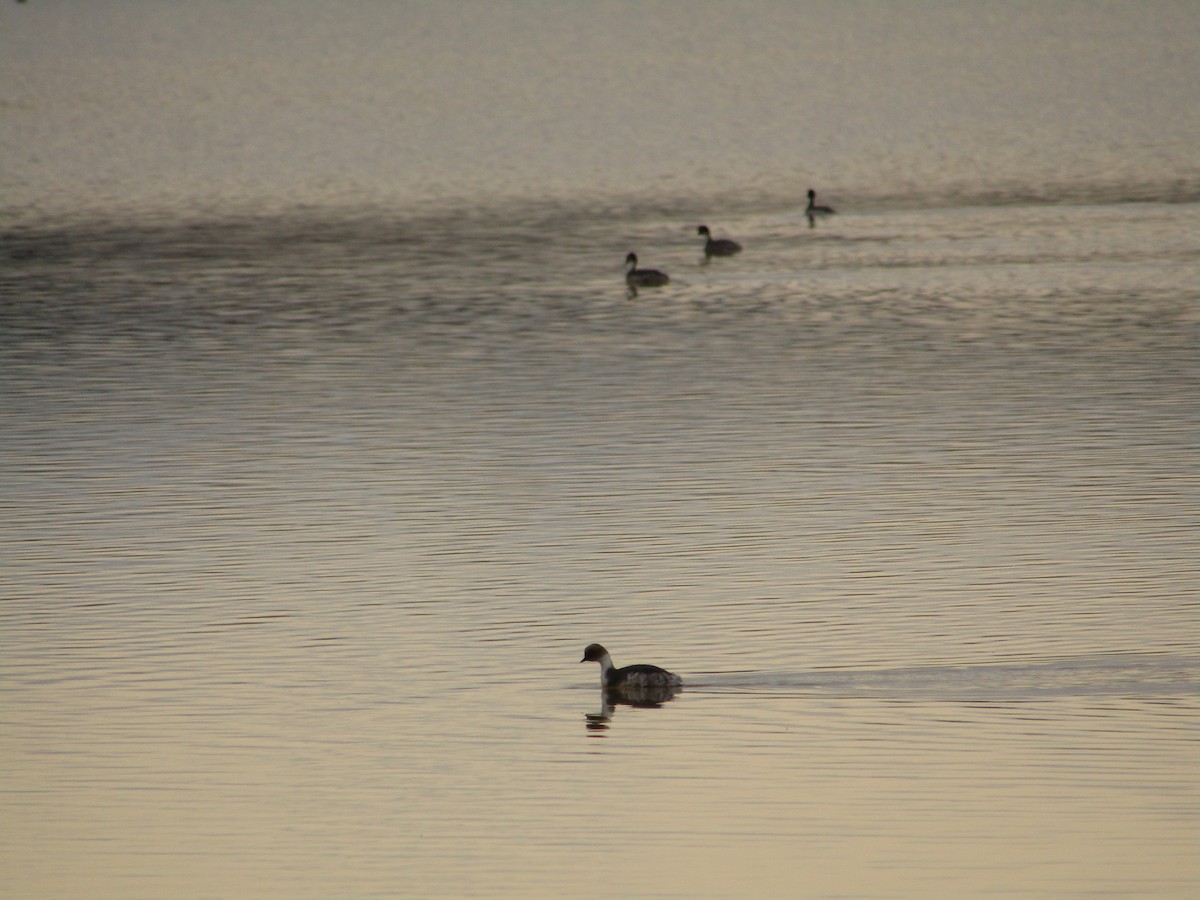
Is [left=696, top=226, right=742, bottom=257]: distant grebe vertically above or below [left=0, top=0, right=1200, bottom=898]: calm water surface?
above

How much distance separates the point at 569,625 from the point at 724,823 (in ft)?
17.2

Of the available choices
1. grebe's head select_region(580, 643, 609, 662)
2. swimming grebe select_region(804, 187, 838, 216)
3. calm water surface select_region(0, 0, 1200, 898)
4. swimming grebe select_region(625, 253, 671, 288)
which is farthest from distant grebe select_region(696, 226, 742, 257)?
grebe's head select_region(580, 643, 609, 662)

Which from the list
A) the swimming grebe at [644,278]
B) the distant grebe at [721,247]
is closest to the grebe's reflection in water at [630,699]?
the swimming grebe at [644,278]

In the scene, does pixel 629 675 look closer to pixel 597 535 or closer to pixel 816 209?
pixel 597 535

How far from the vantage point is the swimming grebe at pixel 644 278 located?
4197cm

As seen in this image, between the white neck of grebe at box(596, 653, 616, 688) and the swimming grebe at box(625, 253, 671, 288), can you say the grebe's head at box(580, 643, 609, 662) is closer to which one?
the white neck of grebe at box(596, 653, 616, 688)

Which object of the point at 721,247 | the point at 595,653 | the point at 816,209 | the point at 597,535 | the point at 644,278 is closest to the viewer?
the point at 595,653

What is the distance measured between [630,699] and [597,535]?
19.0 ft

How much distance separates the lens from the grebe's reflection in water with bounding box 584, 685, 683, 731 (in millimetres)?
17438

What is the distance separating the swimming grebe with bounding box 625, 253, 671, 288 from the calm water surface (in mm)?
315

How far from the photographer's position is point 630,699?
57.5 feet

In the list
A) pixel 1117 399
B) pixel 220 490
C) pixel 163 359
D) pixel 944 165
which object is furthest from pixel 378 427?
pixel 944 165

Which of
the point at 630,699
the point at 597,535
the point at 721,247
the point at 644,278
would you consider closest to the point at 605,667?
the point at 630,699

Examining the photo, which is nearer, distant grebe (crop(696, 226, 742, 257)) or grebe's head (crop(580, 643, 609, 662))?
grebe's head (crop(580, 643, 609, 662))
